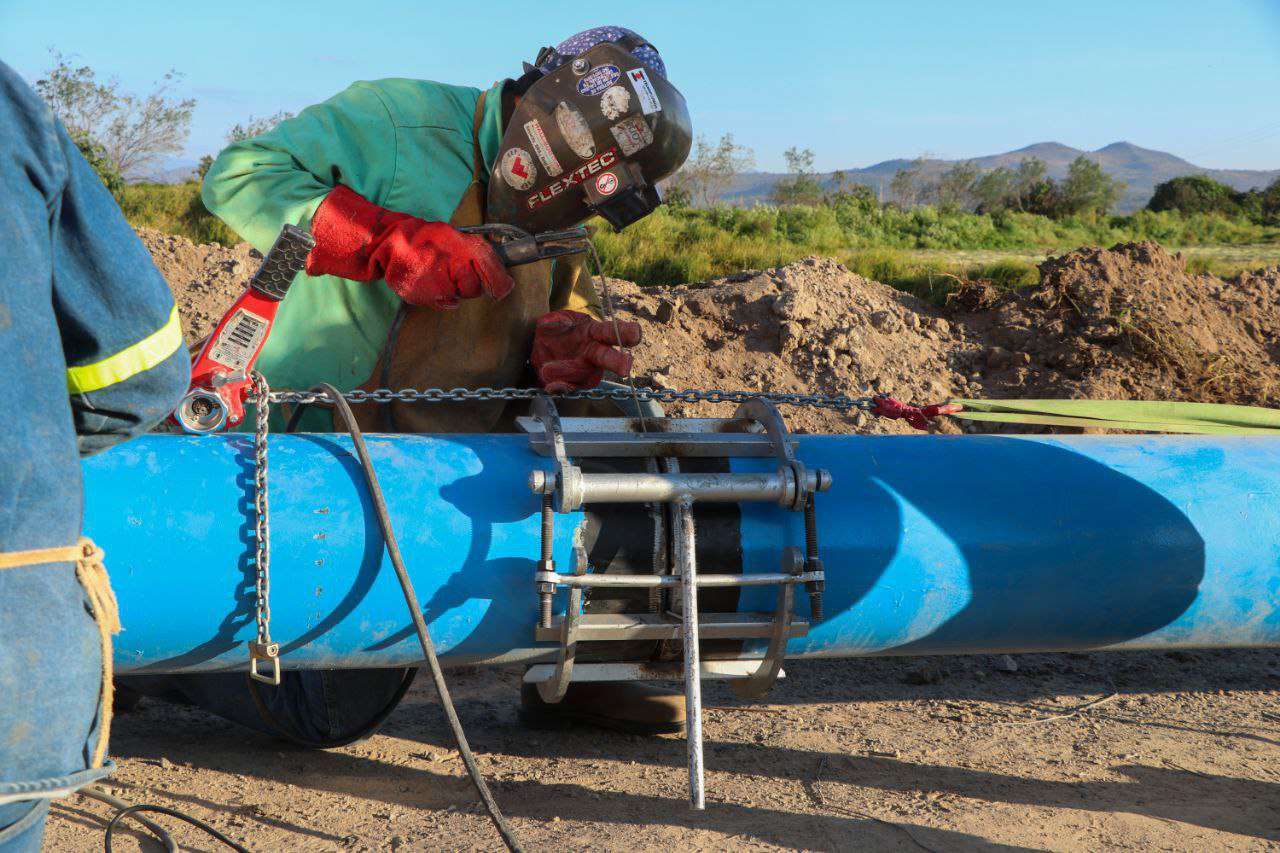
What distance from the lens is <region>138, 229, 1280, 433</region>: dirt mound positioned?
6.75 meters

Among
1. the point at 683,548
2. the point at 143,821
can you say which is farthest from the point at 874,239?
the point at 143,821

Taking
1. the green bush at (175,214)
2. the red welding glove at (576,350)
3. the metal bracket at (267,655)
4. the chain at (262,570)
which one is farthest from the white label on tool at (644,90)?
the green bush at (175,214)

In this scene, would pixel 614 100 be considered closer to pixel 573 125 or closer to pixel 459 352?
pixel 573 125

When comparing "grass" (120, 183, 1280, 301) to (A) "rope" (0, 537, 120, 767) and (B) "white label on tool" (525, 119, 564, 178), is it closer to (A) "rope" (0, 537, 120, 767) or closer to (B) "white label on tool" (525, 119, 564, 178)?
(B) "white label on tool" (525, 119, 564, 178)

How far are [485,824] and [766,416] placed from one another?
4.01ft

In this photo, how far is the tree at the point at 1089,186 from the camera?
24578 mm

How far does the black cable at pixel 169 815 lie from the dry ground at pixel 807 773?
0.04m

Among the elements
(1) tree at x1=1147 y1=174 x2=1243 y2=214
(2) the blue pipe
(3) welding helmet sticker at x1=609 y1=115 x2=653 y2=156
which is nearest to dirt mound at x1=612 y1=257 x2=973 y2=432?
(3) welding helmet sticker at x1=609 y1=115 x2=653 y2=156

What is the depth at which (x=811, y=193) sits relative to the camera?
76.6ft

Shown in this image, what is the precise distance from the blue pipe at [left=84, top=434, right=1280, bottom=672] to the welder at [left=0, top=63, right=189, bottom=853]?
22.2 inches

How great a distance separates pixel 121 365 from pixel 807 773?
2.24m

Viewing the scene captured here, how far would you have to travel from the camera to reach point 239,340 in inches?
104

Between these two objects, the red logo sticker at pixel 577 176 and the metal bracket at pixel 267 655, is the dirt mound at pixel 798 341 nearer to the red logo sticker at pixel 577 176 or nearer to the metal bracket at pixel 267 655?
the red logo sticker at pixel 577 176

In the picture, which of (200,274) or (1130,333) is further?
(200,274)
